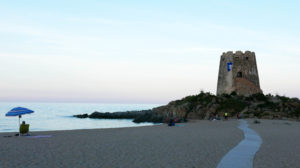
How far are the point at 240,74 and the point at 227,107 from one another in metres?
13.2

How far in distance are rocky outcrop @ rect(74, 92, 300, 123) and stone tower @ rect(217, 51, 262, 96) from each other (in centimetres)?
253

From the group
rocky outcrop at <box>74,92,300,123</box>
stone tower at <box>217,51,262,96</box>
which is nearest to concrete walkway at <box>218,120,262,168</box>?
rocky outcrop at <box>74,92,300,123</box>

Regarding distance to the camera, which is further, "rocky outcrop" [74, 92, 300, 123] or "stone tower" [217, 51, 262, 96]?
"stone tower" [217, 51, 262, 96]

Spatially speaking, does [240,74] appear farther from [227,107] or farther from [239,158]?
[239,158]

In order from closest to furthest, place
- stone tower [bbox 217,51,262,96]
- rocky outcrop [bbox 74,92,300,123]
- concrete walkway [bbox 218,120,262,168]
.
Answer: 1. concrete walkway [bbox 218,120,262,168]
2. rocky outcrop [bbox 74,92,300,123]
3. stone tower [bbox 217,51,262,96]

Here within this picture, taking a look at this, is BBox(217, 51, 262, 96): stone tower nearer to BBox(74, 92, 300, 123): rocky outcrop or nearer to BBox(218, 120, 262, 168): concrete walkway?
BBox(74, 92, 300, 123): rocky outcrop

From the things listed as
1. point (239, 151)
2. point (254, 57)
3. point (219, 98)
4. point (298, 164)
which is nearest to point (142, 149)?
point (239, 151)

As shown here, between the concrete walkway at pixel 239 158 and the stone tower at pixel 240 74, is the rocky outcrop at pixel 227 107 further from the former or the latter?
the concrete walkway at pixel 239 158

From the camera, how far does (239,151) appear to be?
12.6 metres

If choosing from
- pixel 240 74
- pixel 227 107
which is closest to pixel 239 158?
pixel 227 107

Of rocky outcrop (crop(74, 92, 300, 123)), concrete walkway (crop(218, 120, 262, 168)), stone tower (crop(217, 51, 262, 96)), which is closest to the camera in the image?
concrete walkway (crop(218, 120, 262, 168))

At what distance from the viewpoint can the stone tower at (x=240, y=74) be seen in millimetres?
→ 59969

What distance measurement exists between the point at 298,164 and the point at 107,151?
7.38 metres

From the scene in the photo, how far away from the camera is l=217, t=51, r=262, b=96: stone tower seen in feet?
197
